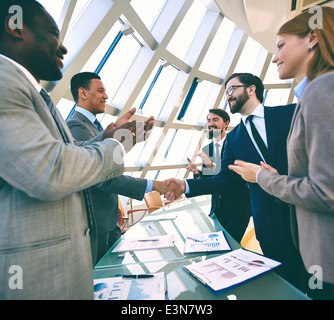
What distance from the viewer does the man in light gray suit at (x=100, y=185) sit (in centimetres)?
175

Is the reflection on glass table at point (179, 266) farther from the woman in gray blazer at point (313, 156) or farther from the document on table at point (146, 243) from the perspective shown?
the woman in gray blazer at point (313, 156)

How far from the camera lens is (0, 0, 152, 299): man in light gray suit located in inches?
25.5

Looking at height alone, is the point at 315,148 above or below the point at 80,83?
below

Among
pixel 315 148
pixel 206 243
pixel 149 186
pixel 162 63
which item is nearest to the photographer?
pixel 315 148

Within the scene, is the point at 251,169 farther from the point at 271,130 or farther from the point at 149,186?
the point at 149,186

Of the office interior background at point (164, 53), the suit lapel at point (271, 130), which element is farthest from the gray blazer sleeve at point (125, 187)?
the office interior background at point (164, 53)

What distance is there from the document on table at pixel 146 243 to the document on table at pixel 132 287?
0.39 meters

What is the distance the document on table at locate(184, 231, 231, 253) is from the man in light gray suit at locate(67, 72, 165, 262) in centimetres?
57

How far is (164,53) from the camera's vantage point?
20.3ft

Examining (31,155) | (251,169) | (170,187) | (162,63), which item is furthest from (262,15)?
(31,155)

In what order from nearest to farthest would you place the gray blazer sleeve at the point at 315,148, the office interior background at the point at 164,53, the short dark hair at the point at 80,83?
the gray blazer sleeve at the point at 315,148
the short dark hair at the point at 80,83
the office interior background at the point at 164,53

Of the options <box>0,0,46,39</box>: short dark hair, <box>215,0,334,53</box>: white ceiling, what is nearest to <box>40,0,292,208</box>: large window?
<box>215,0,334,53</box>: white ceiling

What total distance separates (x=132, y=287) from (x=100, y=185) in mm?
954
